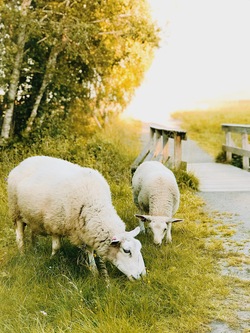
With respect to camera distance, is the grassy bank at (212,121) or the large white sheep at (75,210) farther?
the grassy bank at (212,121)

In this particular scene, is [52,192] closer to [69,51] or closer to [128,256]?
[128,256]

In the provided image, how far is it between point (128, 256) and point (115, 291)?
0.43m

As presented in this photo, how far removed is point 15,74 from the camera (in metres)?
13.4

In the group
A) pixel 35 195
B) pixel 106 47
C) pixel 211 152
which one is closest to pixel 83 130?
pixel 106 47

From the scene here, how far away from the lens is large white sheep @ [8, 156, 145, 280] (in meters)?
5.23

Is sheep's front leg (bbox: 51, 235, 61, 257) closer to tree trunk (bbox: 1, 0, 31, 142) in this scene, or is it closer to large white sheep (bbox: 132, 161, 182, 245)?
large white sheep (bbox: 132, 161, 182, 245)

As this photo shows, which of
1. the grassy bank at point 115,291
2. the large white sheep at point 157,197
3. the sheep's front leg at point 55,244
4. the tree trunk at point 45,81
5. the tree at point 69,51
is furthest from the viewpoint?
the tree trunk at point 45,81

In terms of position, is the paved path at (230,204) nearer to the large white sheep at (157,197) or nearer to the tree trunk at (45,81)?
the large white sheep at (157,197)

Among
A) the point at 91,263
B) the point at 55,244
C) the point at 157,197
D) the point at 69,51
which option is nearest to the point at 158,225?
the point at 157,197

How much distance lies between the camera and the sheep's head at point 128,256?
510 centimetres

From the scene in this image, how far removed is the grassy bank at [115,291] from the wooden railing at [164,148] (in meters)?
4.30

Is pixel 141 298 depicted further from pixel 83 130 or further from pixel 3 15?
pixel 83 130

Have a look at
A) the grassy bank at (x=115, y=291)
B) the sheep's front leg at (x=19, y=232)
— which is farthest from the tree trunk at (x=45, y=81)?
the sheep's front leg at (x=19, y=232)

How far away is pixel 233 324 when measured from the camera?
14.5ft
